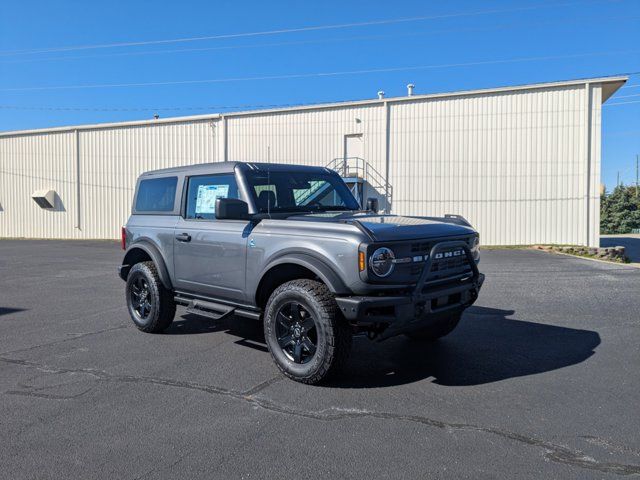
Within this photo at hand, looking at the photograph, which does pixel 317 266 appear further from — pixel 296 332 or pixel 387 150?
pixel 387 150

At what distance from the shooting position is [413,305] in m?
4.26

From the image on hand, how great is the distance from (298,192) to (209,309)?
1632 millimetres

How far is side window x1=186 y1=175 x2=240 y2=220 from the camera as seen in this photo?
18.6 feet

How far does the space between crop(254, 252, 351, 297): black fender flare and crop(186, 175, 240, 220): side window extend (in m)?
1.17

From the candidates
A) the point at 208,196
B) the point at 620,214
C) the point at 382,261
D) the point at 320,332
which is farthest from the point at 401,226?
the point at 620,214

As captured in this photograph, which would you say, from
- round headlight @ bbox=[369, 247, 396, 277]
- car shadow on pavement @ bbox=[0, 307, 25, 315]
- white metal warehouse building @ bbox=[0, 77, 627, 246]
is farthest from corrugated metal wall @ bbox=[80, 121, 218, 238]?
round headlight @ bbox=[369, 247, 396, 277]

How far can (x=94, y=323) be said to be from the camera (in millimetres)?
7070

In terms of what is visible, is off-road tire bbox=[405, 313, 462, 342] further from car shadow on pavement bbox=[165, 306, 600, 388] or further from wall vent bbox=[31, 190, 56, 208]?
wall vent bbox=[31, 190, 56, 208]

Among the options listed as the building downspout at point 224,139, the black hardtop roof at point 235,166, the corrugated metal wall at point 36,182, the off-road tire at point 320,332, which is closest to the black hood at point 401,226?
the off-road tire at point 320,332

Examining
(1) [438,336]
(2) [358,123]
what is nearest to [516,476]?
(1) [438,336]

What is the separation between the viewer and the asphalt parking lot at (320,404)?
3.16m

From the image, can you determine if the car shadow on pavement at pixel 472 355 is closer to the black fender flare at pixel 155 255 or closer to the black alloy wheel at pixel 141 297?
the black fender flare at pixel 155 255

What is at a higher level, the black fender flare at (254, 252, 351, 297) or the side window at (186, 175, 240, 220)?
the side window at (186, 175, 240, 220)

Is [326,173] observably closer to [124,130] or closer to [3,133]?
[124,130]
